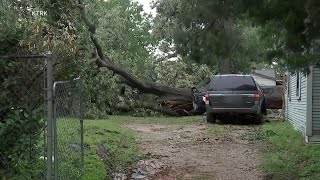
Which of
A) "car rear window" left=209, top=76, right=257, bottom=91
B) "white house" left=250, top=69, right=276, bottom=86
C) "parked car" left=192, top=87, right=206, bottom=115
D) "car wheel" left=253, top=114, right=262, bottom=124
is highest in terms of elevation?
"white house" left=250, top=69, right=276, bottom=86

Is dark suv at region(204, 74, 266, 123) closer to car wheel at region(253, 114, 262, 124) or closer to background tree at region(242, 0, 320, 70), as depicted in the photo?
car wheel at region(253, 114, 262, 124)

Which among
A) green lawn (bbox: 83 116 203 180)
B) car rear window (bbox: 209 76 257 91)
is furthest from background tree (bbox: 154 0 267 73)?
car rear window (bbox: 209 76 257 91)

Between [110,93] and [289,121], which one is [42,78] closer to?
[289,121]

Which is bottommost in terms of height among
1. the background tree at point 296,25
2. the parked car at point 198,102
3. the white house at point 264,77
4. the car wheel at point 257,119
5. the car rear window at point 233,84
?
the car wheel at point 257,119

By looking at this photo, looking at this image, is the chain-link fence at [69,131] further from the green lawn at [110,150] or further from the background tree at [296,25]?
the background tree at [296,25]

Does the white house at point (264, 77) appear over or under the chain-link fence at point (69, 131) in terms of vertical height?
over

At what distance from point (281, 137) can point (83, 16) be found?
304 inches

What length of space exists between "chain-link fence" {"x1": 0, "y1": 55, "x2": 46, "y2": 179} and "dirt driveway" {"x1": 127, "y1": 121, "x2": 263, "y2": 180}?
300 centimetres

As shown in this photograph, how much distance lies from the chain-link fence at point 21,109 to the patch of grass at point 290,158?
4536 millimetres

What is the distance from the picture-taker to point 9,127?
19.9 feet

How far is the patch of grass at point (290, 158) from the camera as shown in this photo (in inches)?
352

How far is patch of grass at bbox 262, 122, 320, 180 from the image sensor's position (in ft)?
29.4

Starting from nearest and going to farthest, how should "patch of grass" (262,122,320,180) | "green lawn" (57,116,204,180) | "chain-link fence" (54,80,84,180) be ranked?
"chain-link fence" (54,80,84,180)
"green lawn" (57,116,204,180)
"patch of grass" (262,122,320,180)

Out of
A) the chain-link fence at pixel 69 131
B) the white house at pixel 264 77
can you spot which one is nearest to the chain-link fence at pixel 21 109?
the chain-link fence at pixel 69 131
